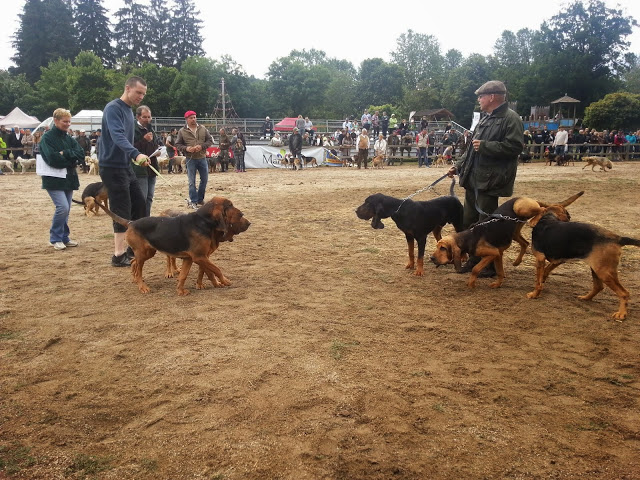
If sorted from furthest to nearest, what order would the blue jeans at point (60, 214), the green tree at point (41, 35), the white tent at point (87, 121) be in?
the green tree at point (41, 35), the white tent at point (87, 121), the blue jeans at point (60, 214)

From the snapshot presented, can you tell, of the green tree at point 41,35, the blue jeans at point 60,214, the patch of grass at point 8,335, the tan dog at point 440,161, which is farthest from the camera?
the green tree at point 41,35

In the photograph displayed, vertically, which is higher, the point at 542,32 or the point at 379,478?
the point at 542,32

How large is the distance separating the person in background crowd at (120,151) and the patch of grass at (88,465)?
4000 millimetres

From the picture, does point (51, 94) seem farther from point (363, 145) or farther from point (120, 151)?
point (120, 151)

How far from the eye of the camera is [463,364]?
153 inches

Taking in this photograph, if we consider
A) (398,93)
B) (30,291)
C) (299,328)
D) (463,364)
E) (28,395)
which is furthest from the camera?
(398,93)

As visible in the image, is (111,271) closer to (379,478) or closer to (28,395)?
(28,395)

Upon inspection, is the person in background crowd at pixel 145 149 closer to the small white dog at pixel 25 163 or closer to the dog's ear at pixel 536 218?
the dog's ear at pixel 536 218

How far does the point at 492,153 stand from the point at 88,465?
5.14 m

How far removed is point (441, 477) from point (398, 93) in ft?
261

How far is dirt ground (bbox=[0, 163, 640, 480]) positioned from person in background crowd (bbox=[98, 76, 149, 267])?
959 millimetres

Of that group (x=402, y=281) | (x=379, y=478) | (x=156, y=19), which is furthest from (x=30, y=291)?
(x=156, y=19)

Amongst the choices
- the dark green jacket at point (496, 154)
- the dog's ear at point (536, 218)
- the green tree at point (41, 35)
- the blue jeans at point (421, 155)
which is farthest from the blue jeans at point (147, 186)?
the green tree at point (41, 35)

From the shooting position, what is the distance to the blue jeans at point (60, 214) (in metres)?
7.77
